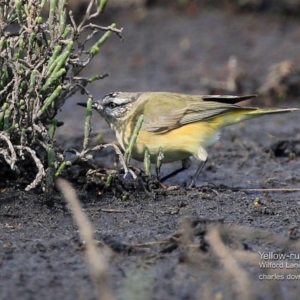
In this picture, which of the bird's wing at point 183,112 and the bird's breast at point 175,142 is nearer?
the bird's breast at point 175,142

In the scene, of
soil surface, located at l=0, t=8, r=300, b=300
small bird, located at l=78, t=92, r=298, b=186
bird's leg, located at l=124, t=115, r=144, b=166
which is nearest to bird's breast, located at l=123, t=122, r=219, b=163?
small bird, located at l=78, t=92, r=298, b=186

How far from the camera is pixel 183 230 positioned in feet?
17.1

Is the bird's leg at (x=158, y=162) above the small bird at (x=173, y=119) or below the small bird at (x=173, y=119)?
below

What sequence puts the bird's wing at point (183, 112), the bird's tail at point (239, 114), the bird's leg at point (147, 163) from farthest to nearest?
the bird's tail at point (239, 114) → the bird's wing at point (183, 112) → the bird's leg at point (147, 163)

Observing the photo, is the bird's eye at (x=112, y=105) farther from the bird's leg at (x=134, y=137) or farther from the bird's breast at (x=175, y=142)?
the bird's leg at (x=134, y=137)

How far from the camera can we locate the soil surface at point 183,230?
475cm

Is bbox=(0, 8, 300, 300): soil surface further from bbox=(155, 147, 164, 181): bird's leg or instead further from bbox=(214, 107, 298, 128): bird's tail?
bbox=(214, 107, 298, 128): bird's tail

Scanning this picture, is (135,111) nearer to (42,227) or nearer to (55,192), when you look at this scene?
(55,192)

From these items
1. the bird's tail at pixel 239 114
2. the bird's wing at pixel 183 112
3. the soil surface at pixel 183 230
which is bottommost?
the soil surface at pixel 183 230

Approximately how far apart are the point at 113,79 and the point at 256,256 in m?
9.00

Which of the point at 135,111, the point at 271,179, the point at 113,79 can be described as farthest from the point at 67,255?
the point at 113,79

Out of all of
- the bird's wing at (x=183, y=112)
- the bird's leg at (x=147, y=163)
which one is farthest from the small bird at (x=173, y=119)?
the bird's leg at (x=147, y=163)

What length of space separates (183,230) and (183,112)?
2642 millimetres

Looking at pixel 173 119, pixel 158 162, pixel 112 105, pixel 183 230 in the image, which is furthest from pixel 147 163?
pixel 183 230
